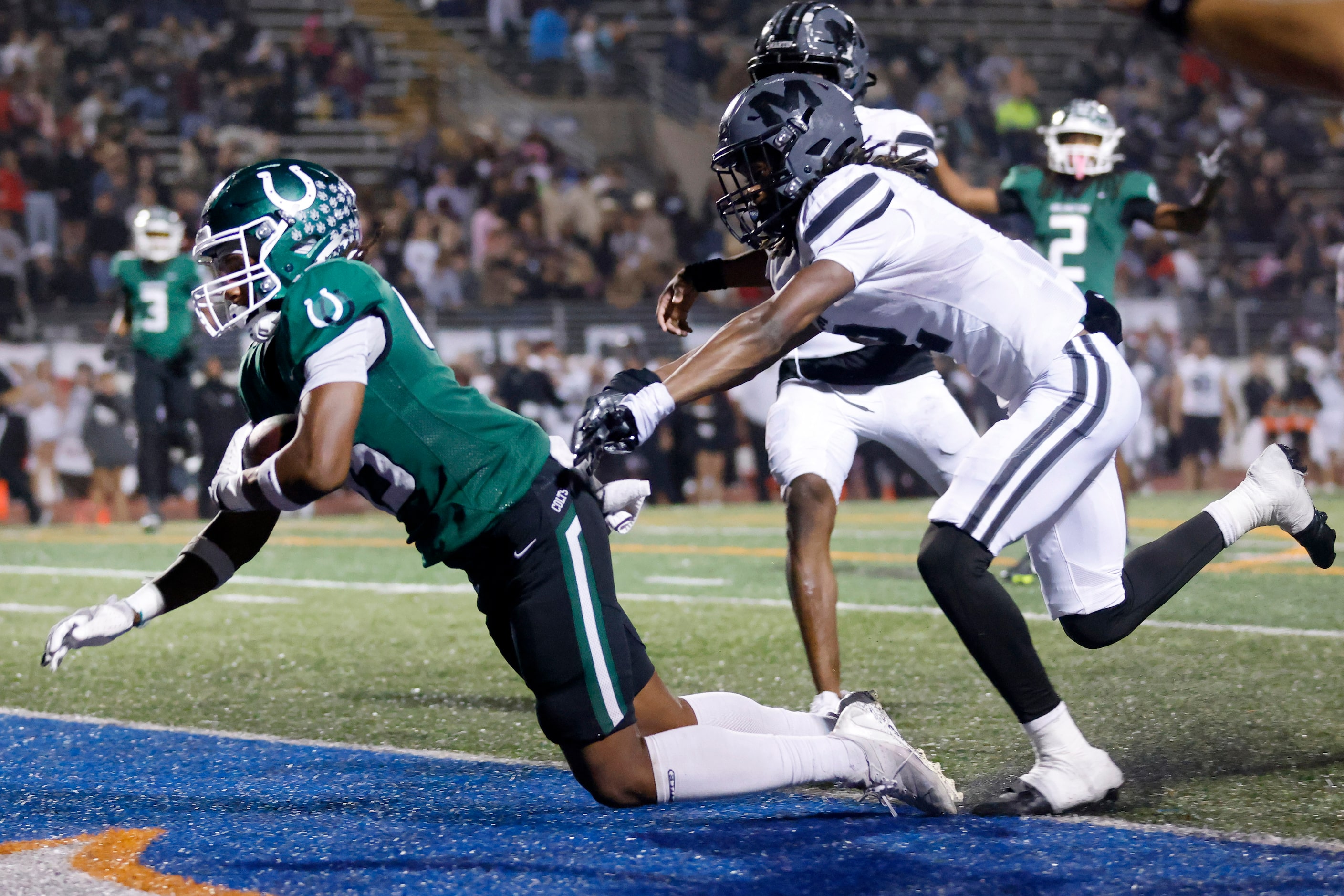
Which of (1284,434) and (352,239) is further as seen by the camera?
(1284,434)

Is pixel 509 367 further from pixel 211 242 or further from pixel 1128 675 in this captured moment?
pixel 211 242

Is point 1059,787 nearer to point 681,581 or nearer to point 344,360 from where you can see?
point 344,360

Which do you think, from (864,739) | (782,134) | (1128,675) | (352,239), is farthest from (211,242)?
(1128,675)

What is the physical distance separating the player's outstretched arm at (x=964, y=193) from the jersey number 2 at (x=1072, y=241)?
0.31 meters

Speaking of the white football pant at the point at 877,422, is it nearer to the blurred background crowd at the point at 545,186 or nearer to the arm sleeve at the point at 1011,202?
the arm sleeve at the point at 1011,202

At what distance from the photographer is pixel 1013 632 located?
3.24 m

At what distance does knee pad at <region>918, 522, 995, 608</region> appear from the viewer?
126 inches

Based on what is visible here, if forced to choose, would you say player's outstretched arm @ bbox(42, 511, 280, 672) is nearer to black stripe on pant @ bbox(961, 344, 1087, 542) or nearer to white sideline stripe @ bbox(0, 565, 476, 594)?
black stripe on pant @ bbox(961, 344, 1087, 542)

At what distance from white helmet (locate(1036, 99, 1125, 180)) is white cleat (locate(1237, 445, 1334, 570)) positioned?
3.16 metres

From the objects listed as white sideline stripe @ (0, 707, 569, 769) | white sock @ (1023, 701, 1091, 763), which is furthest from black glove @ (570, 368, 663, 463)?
white sideline stripe @ (0, 707, 569, 769)

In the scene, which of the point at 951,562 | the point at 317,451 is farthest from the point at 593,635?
the point at 951,562

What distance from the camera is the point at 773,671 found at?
17.1ft

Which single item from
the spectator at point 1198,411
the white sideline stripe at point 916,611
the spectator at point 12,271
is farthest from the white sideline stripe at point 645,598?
the spectator at point 1198,411

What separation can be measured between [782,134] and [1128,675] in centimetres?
253
